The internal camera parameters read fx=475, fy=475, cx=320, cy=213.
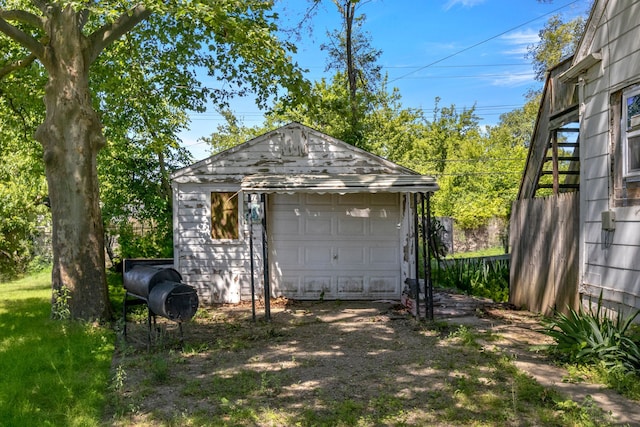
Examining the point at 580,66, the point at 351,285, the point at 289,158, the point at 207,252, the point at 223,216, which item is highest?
the point at 580,66

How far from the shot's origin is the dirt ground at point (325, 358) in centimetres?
445

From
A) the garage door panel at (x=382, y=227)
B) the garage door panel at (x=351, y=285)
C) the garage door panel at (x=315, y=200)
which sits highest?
the garage door panel at (x=315, y=200)

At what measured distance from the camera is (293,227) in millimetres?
10328

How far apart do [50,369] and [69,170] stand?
138 inches

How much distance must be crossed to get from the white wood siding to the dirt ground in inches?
46.5

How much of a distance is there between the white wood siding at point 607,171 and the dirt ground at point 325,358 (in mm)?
1180

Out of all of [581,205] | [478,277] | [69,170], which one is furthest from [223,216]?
[581,205]

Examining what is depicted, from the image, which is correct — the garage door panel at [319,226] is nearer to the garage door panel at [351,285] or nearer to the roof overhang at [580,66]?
the garage door panel at [351,285]

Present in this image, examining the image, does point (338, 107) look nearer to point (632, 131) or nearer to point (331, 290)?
point (331, 290)

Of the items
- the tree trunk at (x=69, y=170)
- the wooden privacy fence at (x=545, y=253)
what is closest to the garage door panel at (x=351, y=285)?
the wooden privacy fence at (x=545, y=253)

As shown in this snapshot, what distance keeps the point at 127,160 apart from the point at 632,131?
485 inches

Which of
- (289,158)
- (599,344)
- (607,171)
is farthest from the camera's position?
(289,158)

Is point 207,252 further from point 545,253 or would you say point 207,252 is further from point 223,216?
point 545,253

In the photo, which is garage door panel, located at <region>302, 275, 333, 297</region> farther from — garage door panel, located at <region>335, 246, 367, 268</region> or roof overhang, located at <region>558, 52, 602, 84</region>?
roof overhang, located at <region>558, 52, 602, 84</region>
